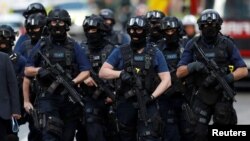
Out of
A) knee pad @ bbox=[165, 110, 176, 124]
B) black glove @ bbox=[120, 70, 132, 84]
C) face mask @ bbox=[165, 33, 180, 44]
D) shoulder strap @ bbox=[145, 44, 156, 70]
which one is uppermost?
shoulder strap @ bbox=[145, 44, 156, 70]

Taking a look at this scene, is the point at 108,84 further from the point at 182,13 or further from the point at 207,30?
the point at 182,13

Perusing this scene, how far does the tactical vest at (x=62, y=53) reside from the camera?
13.5 meters

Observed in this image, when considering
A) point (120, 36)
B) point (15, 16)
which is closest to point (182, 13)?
point (15, 16)

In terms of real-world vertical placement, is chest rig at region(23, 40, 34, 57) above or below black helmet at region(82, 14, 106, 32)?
below

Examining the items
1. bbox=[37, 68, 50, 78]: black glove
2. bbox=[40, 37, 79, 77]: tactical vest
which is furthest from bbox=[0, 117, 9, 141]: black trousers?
bbox=[40, 37, 79, 77]: tactical vest

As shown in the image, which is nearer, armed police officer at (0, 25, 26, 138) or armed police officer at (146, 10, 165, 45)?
armed police officer at (0, 25, 26, 138)

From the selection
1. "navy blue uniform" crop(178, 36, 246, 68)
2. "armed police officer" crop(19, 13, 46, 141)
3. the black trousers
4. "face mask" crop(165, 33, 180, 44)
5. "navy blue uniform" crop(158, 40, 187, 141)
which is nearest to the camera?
the black trousers

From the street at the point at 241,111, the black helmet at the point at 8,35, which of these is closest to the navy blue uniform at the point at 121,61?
the black helmet at the point at 8,35

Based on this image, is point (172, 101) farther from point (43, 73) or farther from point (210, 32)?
point (43, 73)

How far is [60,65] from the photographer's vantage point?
13.5 metres

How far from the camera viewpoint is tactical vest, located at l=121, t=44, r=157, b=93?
42.6 ft

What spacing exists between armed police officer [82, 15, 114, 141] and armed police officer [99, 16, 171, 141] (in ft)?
3.18

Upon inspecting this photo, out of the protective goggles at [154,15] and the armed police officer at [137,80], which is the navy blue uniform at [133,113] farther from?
the protective goggles at [154,15]

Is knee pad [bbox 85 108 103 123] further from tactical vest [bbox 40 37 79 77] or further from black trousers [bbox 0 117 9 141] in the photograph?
black trousers [bbox 0 117 9 141]
